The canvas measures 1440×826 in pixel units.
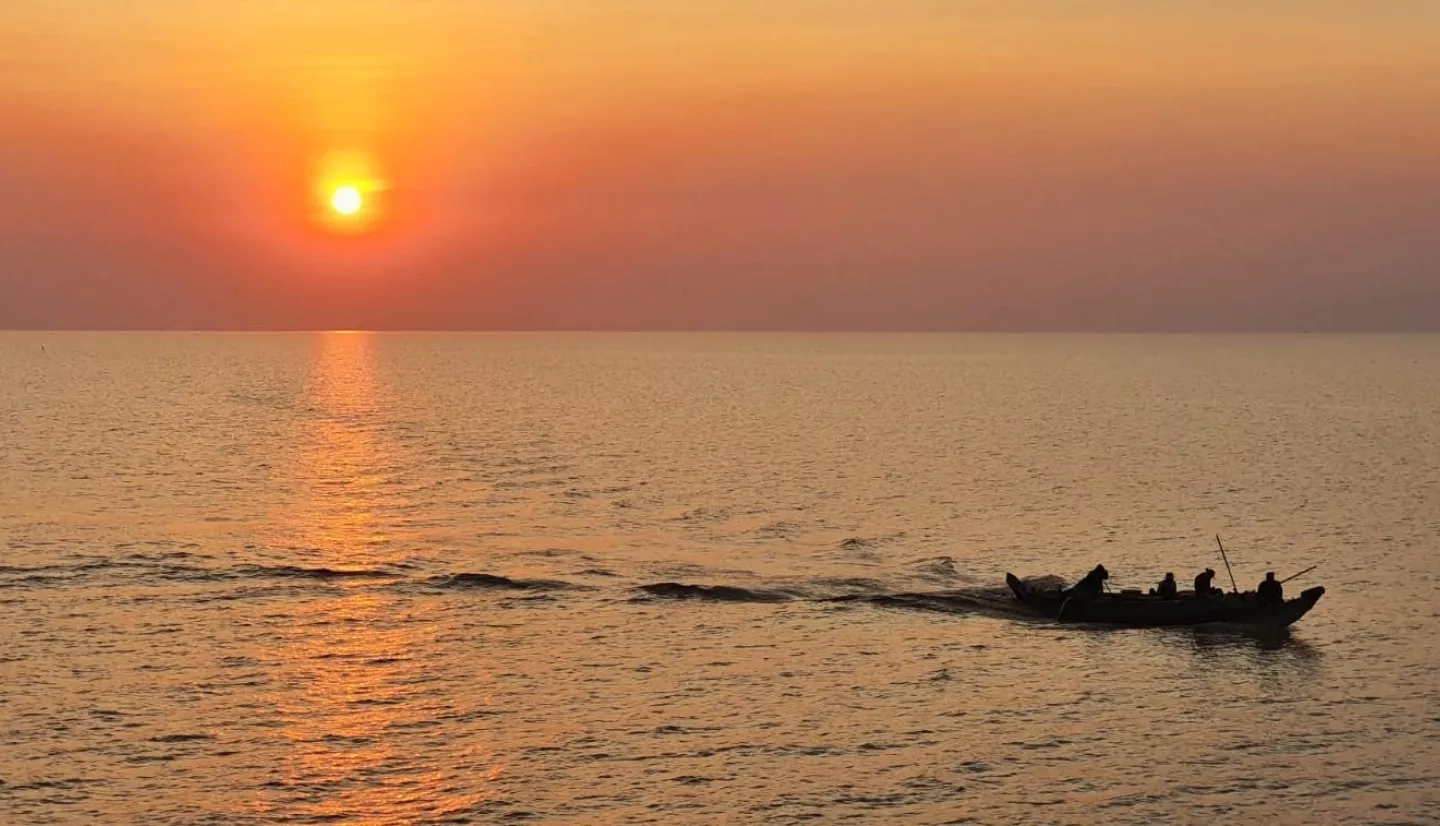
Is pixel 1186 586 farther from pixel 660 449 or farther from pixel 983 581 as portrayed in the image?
pixel 660 449

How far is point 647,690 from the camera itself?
48281 millimetres

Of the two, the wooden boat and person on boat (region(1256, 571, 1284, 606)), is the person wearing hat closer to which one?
the wooden boat

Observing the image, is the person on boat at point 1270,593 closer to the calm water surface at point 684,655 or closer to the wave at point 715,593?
the calm water surface at point 684,655

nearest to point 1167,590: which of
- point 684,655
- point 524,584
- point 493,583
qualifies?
point 684,655

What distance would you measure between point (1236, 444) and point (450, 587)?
326 feet

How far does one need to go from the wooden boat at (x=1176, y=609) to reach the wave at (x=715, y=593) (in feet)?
36.8

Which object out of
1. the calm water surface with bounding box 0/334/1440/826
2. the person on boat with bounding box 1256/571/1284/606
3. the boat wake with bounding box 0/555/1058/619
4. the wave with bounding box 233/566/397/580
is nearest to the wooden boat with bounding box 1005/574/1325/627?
the person on boat with bounding box 1256/571/1284/606

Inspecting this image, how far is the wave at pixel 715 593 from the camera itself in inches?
2488

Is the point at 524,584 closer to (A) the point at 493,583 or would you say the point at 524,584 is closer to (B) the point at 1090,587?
(A) the point at 493,583

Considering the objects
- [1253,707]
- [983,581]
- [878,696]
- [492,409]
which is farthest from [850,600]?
[492,409]

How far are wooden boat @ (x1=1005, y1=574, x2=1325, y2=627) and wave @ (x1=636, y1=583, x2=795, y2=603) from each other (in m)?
11.2

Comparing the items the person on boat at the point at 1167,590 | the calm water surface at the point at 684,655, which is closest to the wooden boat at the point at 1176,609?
the person on boat at the point at 1167,590

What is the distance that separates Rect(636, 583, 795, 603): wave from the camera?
63188 millimetres

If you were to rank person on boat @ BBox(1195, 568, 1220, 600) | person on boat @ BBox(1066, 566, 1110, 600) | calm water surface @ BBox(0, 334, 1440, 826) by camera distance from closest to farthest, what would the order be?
calm water surface @ BBox(0, 334, 1440, 826)
person on boat @ BBox(1195, 568, 1220, 600)
person on boat @ BBox(1066, 566, 1110, 600)
